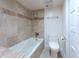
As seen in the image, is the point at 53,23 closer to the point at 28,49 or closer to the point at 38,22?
the point at 38,22

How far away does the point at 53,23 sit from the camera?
405 cm

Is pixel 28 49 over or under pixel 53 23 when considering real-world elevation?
under

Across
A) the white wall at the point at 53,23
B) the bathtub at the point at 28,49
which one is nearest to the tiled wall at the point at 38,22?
the white wall at the point at 53,23

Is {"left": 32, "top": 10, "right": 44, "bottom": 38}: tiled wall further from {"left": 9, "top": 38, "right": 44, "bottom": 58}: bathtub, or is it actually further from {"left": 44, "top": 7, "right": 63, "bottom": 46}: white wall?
{"left": 9, "top": 38, "right": 44, "bottom": 58}: bathtub

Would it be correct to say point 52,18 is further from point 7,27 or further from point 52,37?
point 7,27

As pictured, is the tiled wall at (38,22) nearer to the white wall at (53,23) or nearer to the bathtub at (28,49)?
the white wall at (53,23)

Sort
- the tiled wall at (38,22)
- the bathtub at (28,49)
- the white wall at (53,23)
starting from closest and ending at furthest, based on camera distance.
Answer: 1. the bathtub at (28,49)
2. the white wall at (53,23)
3. the tiled wall at (38,22)

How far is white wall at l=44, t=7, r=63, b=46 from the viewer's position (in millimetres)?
3949

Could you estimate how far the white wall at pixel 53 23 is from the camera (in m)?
3.95

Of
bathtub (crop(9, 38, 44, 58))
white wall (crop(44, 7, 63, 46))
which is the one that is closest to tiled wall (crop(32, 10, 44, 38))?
white wall (crop(44, 7, 63, 46))

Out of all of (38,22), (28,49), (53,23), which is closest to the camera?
(28,49)

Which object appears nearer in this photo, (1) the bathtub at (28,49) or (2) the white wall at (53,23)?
(1) the bathtub at (28,49)

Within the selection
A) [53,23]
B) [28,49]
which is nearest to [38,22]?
[53,23]

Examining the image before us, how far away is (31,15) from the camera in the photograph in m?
4.24
